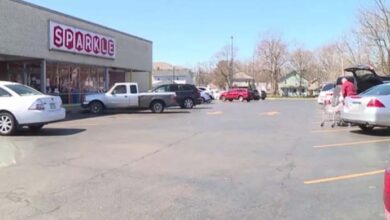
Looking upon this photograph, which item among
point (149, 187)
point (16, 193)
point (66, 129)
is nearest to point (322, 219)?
point (149, 187)

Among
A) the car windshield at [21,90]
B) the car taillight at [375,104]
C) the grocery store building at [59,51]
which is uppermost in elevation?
the grocery store building at [59,51]

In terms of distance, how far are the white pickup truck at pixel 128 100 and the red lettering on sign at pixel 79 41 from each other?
4.20 m

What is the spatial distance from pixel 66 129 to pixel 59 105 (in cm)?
150

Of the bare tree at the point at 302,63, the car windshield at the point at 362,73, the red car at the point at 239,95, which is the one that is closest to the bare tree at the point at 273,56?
the bare tree at the point at 302,63

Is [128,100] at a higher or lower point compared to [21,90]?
lower

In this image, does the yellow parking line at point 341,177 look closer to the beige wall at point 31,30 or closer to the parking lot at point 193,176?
the parking lot at point 193,176

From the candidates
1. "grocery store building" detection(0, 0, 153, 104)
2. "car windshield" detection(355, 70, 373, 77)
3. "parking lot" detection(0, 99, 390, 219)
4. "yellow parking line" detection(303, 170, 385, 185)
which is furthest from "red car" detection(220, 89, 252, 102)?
"yellow parking line" detection(303, 170, 385, 185)

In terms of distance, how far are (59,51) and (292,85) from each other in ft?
355

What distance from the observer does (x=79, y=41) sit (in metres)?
→ 30.9

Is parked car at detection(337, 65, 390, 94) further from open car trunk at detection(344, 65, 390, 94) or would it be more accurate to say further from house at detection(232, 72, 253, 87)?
house at detection(232, 72, 253, 87)

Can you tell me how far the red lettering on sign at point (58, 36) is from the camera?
28.3m

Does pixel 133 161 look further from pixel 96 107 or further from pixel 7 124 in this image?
pixel 96 107

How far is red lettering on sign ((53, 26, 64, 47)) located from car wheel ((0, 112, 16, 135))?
13901mm

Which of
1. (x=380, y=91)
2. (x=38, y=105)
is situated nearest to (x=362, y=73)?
(x=380, y=91)
